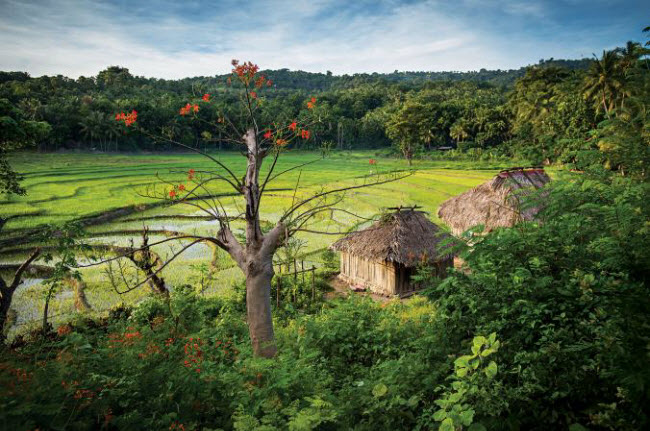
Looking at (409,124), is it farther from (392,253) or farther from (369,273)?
(392,253)

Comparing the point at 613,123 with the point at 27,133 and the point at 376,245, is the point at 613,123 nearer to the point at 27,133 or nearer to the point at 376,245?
the point at 376,245

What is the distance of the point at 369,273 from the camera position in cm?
1178

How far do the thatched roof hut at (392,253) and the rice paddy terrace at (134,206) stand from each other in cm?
193

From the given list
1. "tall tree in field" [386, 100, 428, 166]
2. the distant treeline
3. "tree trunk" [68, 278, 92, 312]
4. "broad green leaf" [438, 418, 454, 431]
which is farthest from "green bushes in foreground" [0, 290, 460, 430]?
"tall tree in field" [386, 100, 428, 166]

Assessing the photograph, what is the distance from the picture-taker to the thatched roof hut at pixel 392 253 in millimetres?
11008

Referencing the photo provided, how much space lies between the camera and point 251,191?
14.1 ft

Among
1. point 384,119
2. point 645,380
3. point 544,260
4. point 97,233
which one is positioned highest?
point 384,119

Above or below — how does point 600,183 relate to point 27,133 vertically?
below

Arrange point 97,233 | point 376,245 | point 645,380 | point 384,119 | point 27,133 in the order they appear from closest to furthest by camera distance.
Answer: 1. point 645,380
2. point 27,133
3. point 376,245
4. point 97,233
5. point 384,119

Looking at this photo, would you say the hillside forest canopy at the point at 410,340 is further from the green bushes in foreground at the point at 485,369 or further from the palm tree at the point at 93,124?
the palm tree at the point at 93,124

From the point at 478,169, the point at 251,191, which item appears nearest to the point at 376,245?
the point at 251,191

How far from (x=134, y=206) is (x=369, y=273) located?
14476mm

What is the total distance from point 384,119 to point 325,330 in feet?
189

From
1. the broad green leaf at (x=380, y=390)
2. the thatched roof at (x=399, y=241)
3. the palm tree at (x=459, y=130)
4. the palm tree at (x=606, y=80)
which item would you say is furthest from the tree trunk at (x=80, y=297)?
the palm tree at (x=459, y=130)
